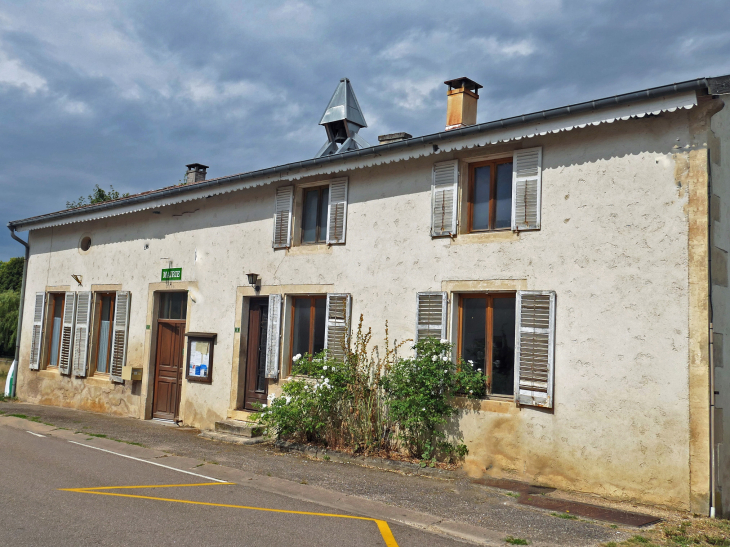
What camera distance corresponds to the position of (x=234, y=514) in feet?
19.8

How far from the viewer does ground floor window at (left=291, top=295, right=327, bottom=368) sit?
10664 mm

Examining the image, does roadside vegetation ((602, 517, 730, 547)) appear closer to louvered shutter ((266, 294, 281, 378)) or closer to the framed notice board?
louvered shutter ((266, 294, 281, 378))

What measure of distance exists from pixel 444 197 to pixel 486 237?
878mm

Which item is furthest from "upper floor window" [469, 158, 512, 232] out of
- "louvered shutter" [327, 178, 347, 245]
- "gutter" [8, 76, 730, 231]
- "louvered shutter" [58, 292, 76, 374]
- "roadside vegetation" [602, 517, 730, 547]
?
"louvered shutter" [58, 292, 76, 374]

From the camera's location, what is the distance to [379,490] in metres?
7.35

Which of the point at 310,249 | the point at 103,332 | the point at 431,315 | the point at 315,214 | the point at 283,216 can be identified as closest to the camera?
the point at 431,315

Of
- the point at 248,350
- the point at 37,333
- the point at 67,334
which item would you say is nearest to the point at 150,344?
the point at 248,350

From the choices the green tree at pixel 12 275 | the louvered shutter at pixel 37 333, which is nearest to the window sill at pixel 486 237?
the louvered shutter at pixel 37 333

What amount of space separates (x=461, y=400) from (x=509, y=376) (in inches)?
27.7

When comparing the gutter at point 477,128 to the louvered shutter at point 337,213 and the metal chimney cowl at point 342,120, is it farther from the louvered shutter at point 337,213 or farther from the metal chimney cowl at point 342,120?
the metal chimney cowl at point 342,120

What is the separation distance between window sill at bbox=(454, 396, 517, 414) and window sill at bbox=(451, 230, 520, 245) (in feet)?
6.72

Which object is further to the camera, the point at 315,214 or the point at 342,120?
the point at 342,120

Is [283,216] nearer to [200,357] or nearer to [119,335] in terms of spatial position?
[200,357]

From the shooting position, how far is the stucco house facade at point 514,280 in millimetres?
7090
